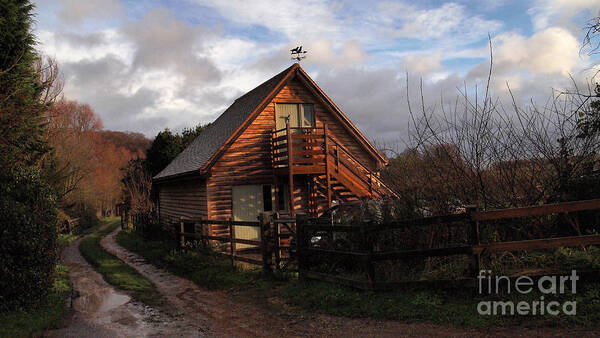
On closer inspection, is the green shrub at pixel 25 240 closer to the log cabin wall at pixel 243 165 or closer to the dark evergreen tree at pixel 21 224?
the dark evergreen tree at pixel 21 224

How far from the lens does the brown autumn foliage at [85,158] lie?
75.9 feet

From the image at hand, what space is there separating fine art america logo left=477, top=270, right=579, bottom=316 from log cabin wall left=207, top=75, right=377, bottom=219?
11509mm

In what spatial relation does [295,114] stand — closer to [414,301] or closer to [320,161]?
[320,161]

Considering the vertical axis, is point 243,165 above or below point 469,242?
above

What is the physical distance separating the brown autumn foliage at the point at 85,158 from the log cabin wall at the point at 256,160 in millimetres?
7575

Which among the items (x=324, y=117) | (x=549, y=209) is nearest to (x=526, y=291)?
(x=549, y=209)

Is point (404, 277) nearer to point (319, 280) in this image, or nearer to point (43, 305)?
point (319, 280)

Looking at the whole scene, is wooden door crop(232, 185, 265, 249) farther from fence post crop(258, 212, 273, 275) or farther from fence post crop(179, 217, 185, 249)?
fence post crop(258, 212, 273, 275)

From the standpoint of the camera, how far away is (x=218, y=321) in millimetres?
7789

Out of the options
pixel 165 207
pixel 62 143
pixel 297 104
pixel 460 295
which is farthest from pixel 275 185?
pixel 62 143

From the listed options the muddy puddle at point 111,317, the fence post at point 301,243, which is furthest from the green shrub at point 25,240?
the fence post at point 301,243

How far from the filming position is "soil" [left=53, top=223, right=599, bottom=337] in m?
6.27

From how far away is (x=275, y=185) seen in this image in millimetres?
17828

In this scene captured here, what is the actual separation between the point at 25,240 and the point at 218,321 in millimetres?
4098
